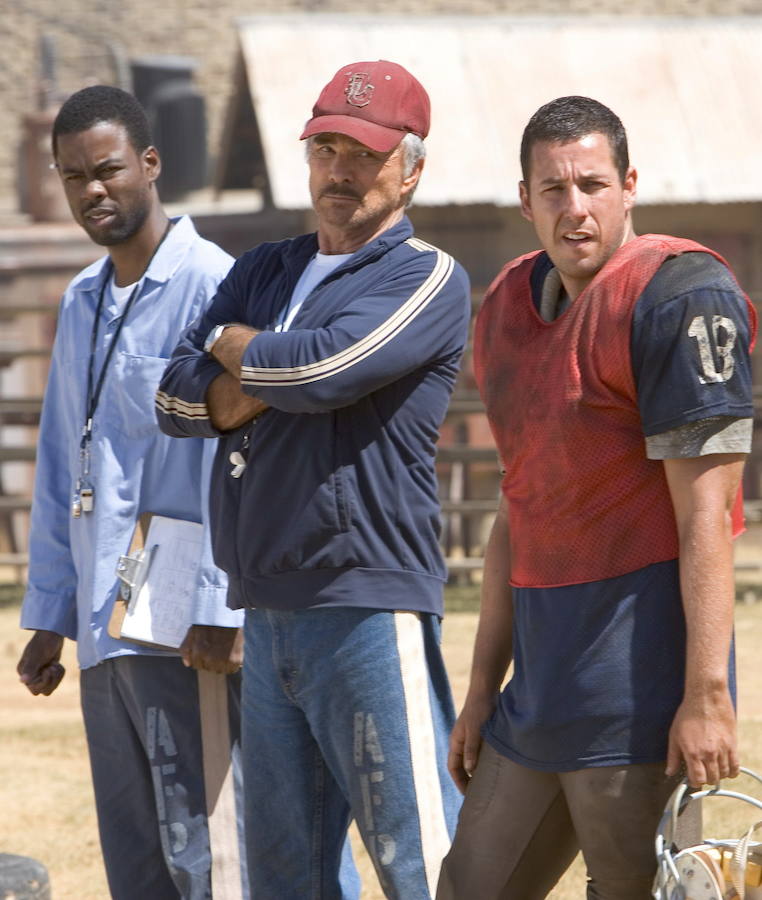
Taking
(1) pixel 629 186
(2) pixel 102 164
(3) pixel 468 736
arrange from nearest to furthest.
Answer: (1) pixel 629 186 < (3) pixel 468 736 < (2) pixel 102 164

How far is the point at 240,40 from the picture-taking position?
1248 cm

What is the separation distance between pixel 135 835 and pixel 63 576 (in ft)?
2.02

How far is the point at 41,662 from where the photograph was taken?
3496 millimetres

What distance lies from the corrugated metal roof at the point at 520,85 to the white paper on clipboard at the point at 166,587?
8.35 metres

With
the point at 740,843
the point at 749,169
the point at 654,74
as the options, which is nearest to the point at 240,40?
the point at 654,74

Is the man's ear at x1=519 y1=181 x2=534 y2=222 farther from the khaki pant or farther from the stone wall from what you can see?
the stone wall

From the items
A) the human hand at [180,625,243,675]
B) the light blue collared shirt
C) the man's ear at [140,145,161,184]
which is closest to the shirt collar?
the light blue collared shirt

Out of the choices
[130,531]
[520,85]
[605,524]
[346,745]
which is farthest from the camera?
[520,85]

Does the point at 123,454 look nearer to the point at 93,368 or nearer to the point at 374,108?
the point at 93,368

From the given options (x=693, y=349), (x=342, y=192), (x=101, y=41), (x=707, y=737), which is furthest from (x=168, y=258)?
(x=101, y=41)

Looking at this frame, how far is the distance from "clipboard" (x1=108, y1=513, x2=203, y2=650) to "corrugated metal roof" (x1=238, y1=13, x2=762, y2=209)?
8346 mm

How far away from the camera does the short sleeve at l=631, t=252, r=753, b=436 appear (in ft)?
7.55

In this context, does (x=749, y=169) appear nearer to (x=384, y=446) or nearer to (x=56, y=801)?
(x=56, y=801)

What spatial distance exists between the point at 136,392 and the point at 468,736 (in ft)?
3.69
